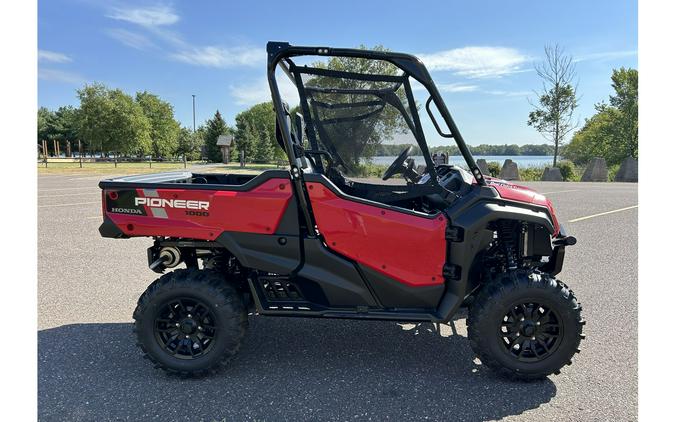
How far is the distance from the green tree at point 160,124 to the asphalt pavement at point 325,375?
219 ft

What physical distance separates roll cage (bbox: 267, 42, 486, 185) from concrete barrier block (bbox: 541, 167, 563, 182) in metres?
24.4

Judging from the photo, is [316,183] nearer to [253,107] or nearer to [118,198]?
[118,198]

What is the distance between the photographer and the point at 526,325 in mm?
2818

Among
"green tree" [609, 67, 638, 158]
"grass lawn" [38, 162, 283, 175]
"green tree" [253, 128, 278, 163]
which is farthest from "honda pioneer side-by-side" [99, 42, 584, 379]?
"green tree" [253, 128, 278, 163]

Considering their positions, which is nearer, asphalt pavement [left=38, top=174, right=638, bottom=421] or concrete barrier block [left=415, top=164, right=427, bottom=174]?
asphalt pavement [left=38, top=174, right=638, bottom=421]

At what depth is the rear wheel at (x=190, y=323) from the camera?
2.85 metres

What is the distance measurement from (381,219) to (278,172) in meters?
0.77

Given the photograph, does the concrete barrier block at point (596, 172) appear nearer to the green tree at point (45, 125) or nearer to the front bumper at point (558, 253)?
the front bumper at point (558, 253)

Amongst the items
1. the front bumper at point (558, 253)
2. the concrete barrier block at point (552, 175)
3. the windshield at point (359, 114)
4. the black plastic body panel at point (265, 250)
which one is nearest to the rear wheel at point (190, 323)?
the black plastic body panel at point (265, 250)

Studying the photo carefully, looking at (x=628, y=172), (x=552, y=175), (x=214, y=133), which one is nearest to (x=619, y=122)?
Result: (x=628, y=172)

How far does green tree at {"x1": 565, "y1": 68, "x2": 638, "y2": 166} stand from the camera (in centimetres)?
3353

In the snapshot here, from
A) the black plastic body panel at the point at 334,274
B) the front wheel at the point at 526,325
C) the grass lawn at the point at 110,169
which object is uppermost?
the grass lawn at the point at 110,169

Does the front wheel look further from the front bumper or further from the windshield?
the windshield

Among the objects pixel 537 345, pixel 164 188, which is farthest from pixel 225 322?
pixel 537 345
